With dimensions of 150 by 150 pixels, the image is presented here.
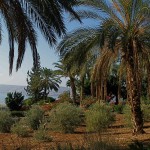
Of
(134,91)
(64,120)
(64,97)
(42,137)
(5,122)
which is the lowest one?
(42,137)

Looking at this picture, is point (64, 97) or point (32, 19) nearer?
point (32, 19)

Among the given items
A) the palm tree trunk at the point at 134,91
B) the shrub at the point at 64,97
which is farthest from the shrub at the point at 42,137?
the shrub at the point at 64,97

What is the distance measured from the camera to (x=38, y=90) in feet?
225

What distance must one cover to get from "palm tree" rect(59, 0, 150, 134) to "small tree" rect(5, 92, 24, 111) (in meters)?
25.1

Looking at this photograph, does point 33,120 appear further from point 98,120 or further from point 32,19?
point 32,19

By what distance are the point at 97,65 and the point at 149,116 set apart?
264 inches

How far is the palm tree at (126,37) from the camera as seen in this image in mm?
16062

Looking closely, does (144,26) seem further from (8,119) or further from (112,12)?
(8,119)

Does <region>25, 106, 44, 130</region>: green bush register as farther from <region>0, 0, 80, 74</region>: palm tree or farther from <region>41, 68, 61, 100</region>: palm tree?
<region>41, 68, 61, 100</region>: palm tree

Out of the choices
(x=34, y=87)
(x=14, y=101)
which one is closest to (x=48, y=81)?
(x=34, y=87)

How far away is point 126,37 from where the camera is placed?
52.5 feet

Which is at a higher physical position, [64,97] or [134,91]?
[64,97]

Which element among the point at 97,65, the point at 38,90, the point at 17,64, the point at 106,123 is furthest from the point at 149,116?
the point at 38,90

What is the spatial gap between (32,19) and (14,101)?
101ft
